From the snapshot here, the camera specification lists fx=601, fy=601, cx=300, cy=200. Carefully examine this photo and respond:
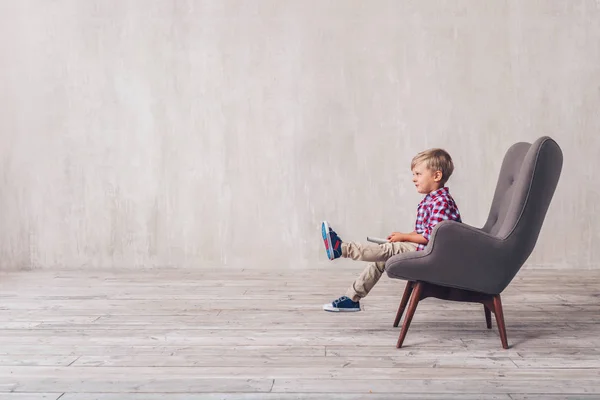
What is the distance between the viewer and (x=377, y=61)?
460 cm

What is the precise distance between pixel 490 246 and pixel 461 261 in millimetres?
128

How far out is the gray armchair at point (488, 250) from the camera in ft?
7.73

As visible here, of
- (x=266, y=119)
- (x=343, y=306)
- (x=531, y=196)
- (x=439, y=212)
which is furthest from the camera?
(x=266, y=119)

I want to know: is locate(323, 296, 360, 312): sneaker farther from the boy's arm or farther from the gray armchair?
the gray armchair

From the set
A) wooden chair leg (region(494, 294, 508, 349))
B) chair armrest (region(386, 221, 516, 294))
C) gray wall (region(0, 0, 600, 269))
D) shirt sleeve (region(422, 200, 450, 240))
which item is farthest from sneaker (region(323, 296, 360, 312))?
gray wall (region(0, 0, 600, 269))

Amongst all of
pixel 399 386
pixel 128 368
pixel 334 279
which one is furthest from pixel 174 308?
pixel 399 386

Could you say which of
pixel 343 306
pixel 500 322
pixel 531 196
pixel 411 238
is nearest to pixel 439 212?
pixel 411 238

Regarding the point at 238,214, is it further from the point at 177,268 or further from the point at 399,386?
the point at 399,386

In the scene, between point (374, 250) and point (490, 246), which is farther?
point (374, 250)

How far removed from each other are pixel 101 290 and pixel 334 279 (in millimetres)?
1546

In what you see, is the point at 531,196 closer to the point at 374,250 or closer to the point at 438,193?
the point at 438,193

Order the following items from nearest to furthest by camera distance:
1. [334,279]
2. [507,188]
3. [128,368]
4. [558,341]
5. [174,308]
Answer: [128,368] < [558,341] < [507,188] < [174,308] < [334,279]

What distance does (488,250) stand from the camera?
236 centimetres

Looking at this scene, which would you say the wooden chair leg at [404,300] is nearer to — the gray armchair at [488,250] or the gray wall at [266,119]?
the gray armchair at [488,250]
